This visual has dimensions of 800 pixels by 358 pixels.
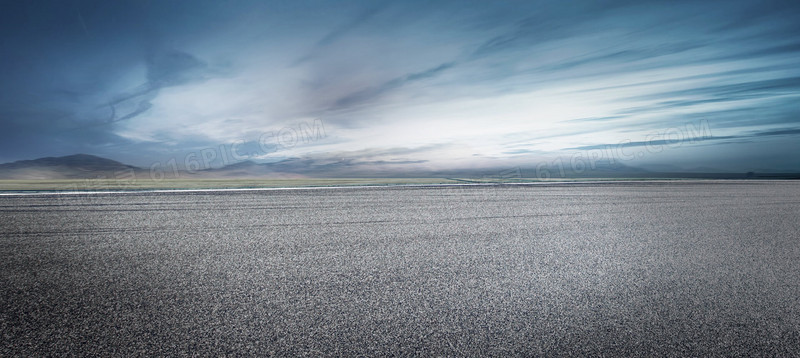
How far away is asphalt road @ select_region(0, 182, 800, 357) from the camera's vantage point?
248 centimetres

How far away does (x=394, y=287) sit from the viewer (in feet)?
11.5

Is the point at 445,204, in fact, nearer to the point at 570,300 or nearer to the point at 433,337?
the point at 570,300

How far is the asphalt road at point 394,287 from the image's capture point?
2.48m

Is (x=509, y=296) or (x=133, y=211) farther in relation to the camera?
(x=133, y=211)

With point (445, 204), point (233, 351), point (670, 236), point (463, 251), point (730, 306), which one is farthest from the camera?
point (445, 204)

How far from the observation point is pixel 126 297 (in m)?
3.20

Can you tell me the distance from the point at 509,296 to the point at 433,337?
1.09 metres

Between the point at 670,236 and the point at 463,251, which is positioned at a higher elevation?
the point at 463,251

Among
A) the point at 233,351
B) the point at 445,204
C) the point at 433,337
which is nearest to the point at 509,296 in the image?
the point at 433,337

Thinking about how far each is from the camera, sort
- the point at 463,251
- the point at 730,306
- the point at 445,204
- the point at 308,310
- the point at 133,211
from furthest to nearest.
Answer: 1. the point at 445,204
2. the point at 133,211
3. the point at 463,251
4. the point at 730,306
5. the point at 308,310

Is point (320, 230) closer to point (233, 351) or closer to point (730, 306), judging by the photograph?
point (233, 351)

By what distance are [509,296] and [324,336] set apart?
1.69m

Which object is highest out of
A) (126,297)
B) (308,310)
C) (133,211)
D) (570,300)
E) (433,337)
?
(133,211)

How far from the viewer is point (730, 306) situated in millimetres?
3176
